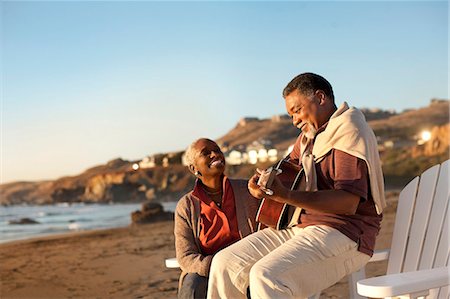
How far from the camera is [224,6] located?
11.2 meters

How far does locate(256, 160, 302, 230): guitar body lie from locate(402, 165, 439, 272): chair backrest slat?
2.46 feet

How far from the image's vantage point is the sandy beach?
766 centimetres

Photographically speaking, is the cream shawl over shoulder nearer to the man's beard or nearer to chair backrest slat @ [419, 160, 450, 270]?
the man's beard

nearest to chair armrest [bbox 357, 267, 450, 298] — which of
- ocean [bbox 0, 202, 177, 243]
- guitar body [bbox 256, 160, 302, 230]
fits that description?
guitar body [bbox 256, 160, 302, 230]

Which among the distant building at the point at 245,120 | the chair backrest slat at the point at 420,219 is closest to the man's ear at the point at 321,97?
the chair backrest slat at the point at 420,219

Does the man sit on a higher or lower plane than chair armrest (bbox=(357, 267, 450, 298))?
higher

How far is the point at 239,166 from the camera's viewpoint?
1281 centimetres

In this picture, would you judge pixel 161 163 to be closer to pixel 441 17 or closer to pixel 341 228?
pixel 441 17

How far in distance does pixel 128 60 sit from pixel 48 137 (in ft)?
5.58

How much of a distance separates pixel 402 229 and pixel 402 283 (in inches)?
39.1

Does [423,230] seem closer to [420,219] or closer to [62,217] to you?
[420,219]

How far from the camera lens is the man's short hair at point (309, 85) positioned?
8.60 feet

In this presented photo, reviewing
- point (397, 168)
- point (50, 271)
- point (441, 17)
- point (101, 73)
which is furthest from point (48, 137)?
point (441, 17)

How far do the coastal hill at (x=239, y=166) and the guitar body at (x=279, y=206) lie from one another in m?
8.65
